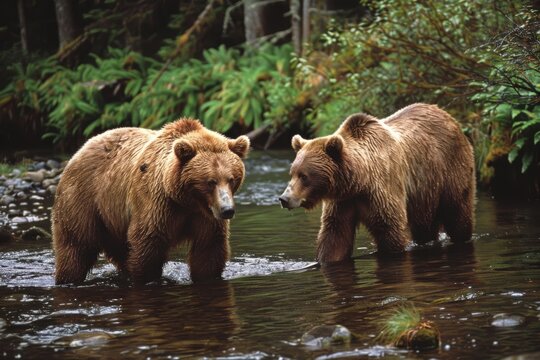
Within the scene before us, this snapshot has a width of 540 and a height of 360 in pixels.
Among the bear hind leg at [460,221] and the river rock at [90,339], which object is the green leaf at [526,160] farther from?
the river rock at [90,339]

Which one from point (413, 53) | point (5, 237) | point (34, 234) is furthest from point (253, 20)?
point (5, 237)

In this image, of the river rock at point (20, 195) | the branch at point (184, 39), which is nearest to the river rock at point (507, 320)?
the river rock at point (20, 195)

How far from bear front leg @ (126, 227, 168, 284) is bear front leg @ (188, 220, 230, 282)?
10.3 inches

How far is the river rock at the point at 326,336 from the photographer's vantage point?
213 inches

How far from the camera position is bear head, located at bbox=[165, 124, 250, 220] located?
23.8ft

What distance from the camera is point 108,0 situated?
85.8 feet

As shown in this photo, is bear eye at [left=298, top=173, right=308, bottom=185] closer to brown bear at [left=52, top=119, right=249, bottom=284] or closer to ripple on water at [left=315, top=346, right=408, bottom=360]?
brown bear at [left=52, top=119, right=249, bottom=284]

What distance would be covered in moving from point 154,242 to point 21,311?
1259 mm

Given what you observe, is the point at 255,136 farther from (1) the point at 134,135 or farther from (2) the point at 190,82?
(1) the point at 134,135

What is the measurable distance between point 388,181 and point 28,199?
860cm

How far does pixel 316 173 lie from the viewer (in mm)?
8258

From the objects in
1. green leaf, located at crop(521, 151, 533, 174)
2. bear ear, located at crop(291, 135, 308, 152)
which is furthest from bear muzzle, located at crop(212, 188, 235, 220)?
green leaf, located at crop(521, 151, 533, 174)

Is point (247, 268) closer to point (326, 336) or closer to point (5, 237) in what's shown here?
point (326, 336)

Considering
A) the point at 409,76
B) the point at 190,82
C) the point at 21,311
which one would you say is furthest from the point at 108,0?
the point at 21,311
